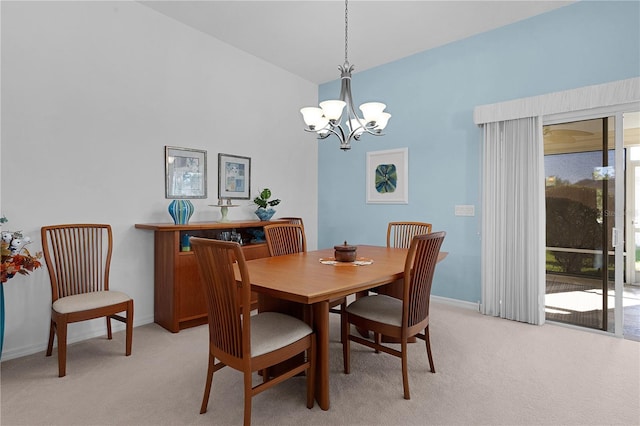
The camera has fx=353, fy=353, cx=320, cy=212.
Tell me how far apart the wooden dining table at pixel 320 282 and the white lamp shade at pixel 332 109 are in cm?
106

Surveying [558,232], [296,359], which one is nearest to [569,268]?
[558,232]

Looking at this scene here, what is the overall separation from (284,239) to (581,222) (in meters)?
2.79

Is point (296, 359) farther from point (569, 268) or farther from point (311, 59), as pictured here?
point (311, 59)

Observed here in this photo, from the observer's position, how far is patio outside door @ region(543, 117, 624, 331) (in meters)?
3.18

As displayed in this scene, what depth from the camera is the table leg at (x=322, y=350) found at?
192 cm

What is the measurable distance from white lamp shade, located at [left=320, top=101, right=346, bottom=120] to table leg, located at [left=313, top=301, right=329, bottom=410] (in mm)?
1344

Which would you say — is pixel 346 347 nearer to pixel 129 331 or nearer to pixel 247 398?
pixel 247 398

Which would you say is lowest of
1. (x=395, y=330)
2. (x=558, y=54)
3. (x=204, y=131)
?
(x=395, y=330)

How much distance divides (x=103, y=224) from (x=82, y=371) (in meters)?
1.21

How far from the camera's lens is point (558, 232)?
3451mm

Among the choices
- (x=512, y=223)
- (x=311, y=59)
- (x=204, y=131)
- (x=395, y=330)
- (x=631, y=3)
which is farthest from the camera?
(x=311, y=59)

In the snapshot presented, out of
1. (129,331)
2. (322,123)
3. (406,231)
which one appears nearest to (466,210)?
(406,231)

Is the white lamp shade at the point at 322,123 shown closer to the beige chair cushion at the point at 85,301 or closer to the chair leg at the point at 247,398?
the chair leg at the point at 247,398

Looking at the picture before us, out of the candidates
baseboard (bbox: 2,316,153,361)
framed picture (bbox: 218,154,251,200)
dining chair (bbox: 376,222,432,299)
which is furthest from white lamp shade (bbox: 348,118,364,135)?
baseboard (bbox: 2,316,153,361)
